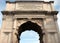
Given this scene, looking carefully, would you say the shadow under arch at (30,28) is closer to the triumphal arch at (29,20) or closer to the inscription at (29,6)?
the triumphal arch at (29,20)

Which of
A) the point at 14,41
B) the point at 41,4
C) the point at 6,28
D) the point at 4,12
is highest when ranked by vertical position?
the point at 41,4

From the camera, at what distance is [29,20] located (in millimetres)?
18078

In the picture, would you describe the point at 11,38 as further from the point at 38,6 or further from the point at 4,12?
the point at 38,6

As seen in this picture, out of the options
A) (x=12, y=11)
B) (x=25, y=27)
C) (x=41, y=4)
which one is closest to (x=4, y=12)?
(x=12, y=11)

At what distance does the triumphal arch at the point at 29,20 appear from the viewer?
17.0 meters

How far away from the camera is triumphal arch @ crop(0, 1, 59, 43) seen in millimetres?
16984

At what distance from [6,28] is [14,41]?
185cm

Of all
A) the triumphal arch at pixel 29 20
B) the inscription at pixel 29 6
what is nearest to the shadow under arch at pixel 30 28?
the triumphal arch at pixel 29 20

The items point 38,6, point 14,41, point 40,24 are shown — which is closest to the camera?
point 14,41

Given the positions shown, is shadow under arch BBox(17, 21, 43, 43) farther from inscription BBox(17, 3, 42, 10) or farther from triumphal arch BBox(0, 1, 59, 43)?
inscription BBox(17, 3, 42, 10)

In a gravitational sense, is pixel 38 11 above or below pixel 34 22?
above

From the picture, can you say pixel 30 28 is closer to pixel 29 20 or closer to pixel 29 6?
pixel 29 20

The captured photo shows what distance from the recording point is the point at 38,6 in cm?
1945

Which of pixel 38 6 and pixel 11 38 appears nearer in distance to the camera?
pixel 11 38
